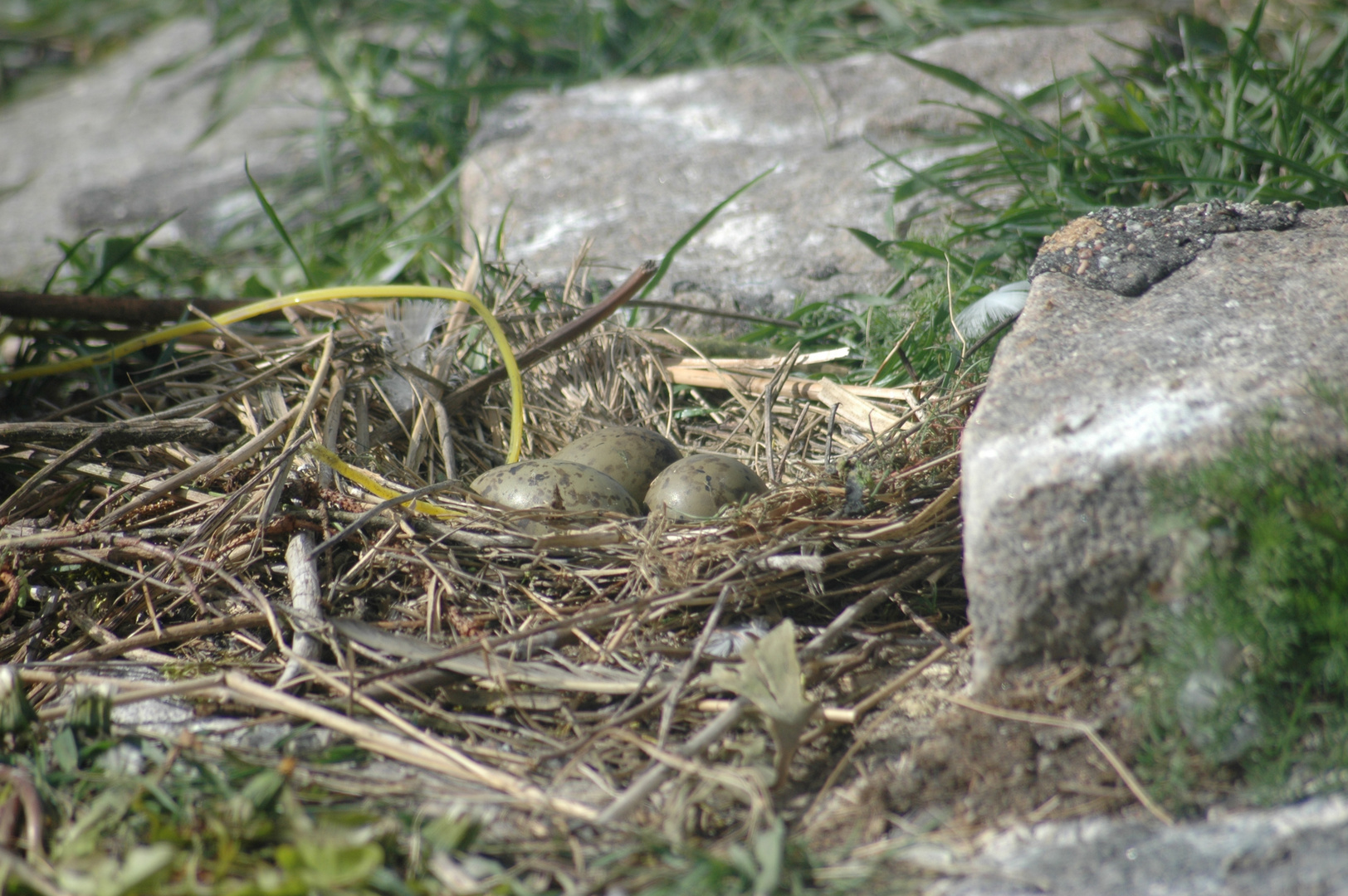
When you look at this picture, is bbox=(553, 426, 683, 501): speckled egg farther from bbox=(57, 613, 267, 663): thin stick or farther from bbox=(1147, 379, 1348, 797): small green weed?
bbox=(1147, 379, 1348, 797): small green weed

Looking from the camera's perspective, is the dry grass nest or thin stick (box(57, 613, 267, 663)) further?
thin stick (box(57, 613, 267, 663))

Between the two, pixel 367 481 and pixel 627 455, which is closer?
pixel 367 481

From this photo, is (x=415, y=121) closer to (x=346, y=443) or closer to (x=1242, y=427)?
(x=346, y=443)

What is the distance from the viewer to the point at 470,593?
202cm

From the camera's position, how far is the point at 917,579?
78.6 inches

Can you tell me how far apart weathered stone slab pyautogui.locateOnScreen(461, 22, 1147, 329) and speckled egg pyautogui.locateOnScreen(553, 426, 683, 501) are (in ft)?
2.74

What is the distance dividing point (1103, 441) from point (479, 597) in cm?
123

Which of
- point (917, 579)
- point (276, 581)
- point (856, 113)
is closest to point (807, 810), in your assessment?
point (917, 579)

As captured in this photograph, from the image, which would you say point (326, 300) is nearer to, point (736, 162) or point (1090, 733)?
point (736, 162)

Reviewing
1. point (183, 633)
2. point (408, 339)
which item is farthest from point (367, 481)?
point (408, 339)

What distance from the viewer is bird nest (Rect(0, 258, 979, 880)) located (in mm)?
1604

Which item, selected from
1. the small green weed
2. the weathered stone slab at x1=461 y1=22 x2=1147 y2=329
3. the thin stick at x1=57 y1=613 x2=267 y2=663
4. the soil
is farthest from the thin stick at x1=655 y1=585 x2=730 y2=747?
the weathered stone slab at x1=461 y1=22 x2=1147 y2=329

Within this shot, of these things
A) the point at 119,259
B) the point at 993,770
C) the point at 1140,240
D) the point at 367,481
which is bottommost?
the point at 993,770

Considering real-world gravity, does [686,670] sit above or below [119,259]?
below
